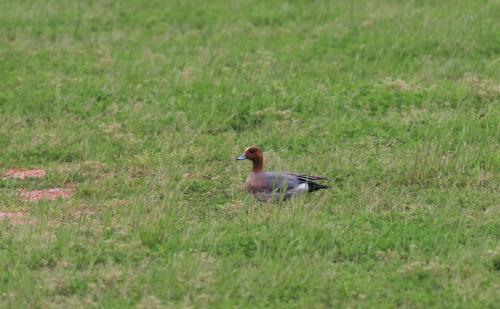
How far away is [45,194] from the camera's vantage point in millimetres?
10945

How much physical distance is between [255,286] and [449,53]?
8537 mm

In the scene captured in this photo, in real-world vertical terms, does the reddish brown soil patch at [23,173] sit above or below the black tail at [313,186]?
below

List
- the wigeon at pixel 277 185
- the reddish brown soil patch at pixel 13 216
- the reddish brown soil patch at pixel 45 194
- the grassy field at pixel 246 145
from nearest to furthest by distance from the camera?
the grassy field at pixel 246 145, the reddish brown soil patch at pixel 13 216, the wigeon at pixel 277 185, the reddish brown soil patch at pixel 45 194

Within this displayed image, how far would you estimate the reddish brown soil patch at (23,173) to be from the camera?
1163cm

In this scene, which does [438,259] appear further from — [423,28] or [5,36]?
[5,36]

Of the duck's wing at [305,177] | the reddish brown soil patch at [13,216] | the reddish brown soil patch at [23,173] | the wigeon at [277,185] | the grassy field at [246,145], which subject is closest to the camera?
the grassy field at [246,145]

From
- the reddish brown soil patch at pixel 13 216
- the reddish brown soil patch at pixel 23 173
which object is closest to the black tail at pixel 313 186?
the reddish brown soil patch at pixel 13 216

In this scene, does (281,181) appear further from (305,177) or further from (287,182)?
(305,177)

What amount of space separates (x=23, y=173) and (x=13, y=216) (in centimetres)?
185

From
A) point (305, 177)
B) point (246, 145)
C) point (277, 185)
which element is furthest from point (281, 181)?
point (246, 145)

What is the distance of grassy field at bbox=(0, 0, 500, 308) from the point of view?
8234 mm

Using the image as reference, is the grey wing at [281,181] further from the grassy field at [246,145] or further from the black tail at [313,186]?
the grassy field at [246,145]

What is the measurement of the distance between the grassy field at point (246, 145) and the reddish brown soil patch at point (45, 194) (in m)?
0.17

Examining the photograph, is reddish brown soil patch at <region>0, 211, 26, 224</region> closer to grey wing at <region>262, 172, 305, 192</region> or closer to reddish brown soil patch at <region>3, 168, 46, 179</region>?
reddish brown soil patch at <region>3, 168, 46, 179</region>
